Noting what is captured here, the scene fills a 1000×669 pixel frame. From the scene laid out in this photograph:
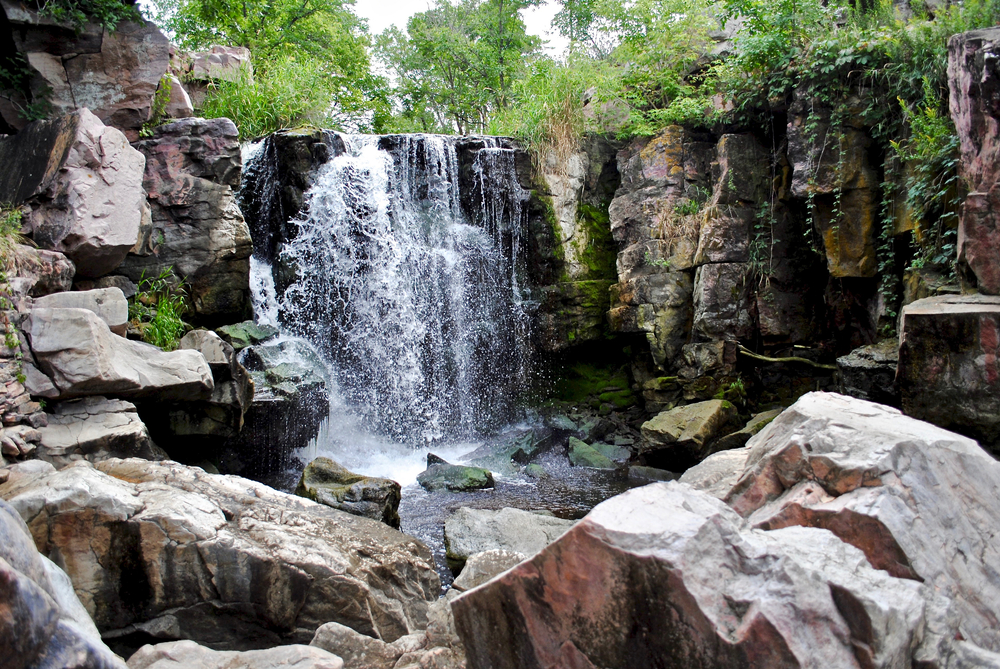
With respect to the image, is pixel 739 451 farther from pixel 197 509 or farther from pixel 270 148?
pixel 270 148

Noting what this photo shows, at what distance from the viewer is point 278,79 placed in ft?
36.7

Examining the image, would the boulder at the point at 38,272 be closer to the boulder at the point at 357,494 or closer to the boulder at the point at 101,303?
the boulder at the point at 101,303

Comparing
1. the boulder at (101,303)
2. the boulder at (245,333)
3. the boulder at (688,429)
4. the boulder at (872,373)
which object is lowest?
the boulder at (688,429)

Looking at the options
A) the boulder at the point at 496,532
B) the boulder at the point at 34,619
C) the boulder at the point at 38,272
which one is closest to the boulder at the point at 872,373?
the boulder at the point at 496,532

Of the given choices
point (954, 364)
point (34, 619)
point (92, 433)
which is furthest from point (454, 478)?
point (34, 619)

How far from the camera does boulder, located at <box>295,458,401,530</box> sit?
18.5 feet

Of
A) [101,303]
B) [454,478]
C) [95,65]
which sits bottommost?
[454,478]

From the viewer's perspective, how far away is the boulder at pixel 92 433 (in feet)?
15.2

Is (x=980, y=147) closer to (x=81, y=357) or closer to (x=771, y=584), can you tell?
(x=771, y=584)

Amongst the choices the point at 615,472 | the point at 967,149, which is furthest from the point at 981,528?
the point at 615,472

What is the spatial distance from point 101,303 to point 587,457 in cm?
600

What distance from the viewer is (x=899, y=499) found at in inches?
99.2

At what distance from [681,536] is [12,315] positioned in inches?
209

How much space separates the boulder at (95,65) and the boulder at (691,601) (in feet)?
26.4
